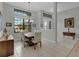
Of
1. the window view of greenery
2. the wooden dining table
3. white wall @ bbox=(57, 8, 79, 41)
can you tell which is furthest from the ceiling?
the wooden dining table

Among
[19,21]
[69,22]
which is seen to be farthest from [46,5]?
[19,21]

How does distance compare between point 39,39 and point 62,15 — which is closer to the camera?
point 62,15

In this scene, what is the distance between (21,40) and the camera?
16.4 feet

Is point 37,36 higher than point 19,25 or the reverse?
the reverse

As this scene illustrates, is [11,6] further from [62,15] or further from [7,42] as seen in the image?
[62,15]

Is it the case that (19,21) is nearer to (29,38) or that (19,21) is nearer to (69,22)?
(29,38)

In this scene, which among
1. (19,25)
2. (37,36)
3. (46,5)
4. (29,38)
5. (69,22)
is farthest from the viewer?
(29,38)

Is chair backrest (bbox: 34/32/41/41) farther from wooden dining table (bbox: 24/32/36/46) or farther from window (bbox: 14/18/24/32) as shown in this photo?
window (bbox: 14/18/24/32)

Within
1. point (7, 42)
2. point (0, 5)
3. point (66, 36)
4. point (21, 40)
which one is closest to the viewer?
point (7, 42)

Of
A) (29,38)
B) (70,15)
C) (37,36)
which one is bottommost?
(29,38)

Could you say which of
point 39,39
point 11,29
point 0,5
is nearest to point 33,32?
point 39,39

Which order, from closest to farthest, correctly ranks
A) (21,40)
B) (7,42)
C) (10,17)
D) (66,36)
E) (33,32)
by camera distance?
(7,42) → (10,17) → (66,36) → (21,40) → (33,32)

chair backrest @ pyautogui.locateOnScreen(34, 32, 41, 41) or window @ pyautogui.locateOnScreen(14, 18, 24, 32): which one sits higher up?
window @ pyautogui.locateOnScreen(14, 18, 24, 32)

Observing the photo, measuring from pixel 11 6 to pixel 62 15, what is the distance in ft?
7.27
